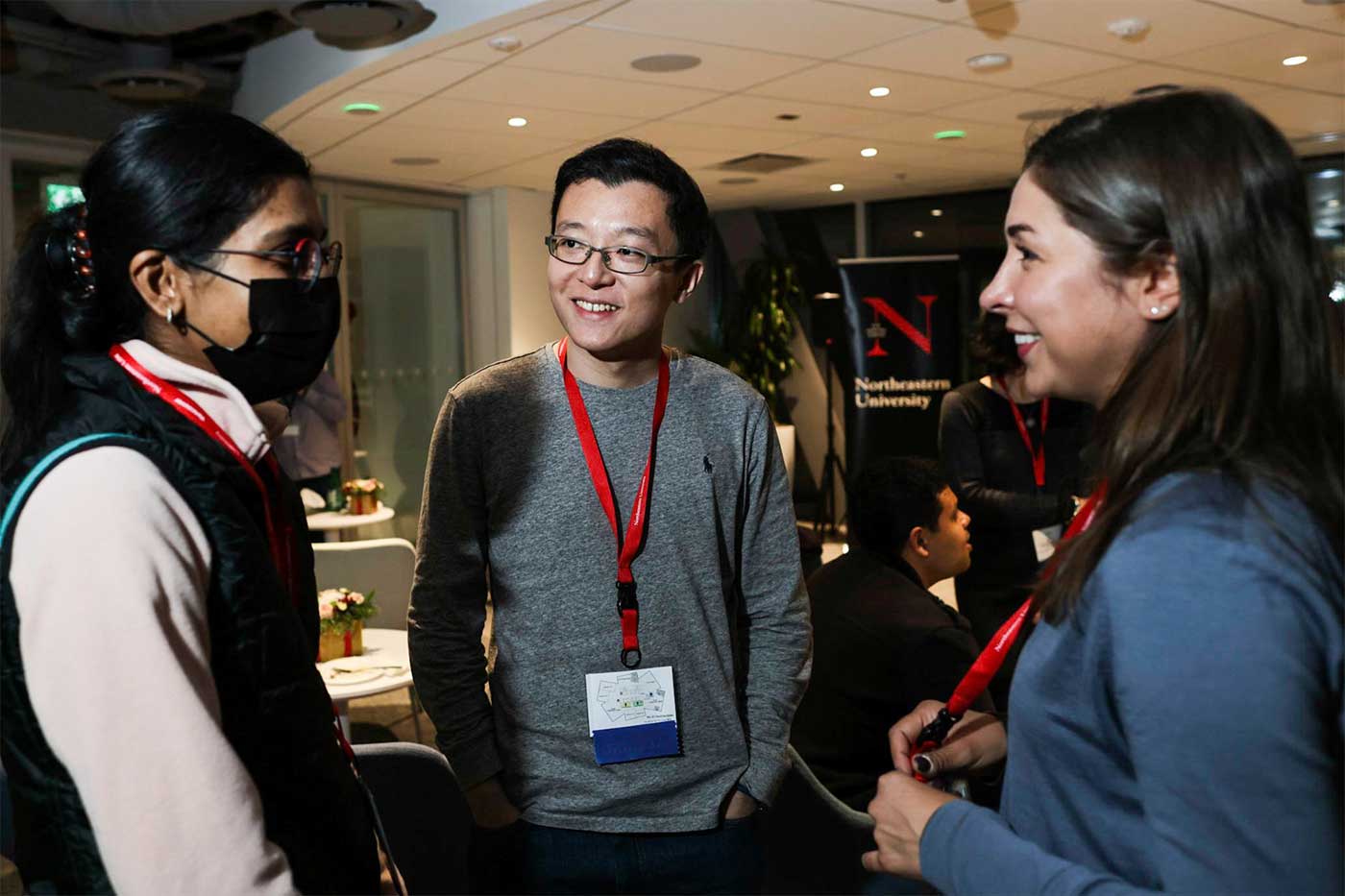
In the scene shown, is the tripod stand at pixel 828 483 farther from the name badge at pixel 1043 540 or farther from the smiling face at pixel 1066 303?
the smiling face at pixel 1066 303

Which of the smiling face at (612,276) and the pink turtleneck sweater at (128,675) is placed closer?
the pink turtleneck sweater at (128,675)

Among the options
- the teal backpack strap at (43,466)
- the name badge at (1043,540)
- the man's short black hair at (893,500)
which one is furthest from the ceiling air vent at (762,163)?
the teal backpack strap at (43,466)

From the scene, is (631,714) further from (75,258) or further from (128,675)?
(75,258)

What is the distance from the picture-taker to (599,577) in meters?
1.63

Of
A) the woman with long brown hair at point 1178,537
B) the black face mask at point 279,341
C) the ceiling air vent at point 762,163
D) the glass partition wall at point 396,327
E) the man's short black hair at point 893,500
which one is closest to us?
the woman with long brown hair at point 1178,537

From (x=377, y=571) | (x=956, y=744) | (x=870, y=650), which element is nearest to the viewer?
(x=956, y=744)

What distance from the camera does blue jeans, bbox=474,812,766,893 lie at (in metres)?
1.59

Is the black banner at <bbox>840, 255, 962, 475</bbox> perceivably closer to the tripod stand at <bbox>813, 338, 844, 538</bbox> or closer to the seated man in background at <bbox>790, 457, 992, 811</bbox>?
the tripod stand at <bbox>813, 338, 844, 538</bbox>

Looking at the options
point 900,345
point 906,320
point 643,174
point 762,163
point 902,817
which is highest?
point 762,163

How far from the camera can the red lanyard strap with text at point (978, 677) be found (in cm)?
115

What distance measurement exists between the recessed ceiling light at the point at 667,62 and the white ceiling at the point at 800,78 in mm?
54

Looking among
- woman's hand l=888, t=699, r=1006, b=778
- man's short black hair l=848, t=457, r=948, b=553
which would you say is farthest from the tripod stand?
woman's hand l=888, t=699, r=1006, b=778

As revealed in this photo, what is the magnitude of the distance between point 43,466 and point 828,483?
915 cm

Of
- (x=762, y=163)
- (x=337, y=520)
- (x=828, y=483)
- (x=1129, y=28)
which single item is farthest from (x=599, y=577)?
(x=828, y=483)
